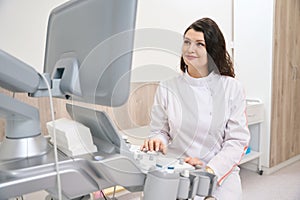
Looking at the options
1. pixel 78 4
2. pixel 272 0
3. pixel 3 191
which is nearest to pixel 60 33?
pixel 78 4

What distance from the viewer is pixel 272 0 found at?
260 centimetres

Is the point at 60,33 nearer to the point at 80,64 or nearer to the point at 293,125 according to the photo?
the point at 80,64

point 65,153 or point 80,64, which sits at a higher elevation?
point 80,64

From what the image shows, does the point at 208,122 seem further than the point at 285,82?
No

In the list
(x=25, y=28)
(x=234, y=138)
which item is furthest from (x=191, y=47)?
(x=25, y=28)

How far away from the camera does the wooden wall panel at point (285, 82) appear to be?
2695mm

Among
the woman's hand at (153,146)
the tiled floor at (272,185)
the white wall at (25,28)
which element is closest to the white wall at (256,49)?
the tiled floor at (272,185)

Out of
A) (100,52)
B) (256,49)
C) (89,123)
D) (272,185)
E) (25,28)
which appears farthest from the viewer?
(256,49)

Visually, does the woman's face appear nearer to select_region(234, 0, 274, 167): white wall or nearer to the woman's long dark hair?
the woman's long dark hair

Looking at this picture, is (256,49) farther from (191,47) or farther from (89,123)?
(89,123)

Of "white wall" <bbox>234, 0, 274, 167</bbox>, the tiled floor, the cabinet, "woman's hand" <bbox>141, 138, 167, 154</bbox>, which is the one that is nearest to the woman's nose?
"woman's hand" <bbox>141, 138, 167, 154</bbox>

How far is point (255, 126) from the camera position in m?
2.81

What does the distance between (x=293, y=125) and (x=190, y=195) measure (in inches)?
111

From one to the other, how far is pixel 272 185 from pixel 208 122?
1741 mm
